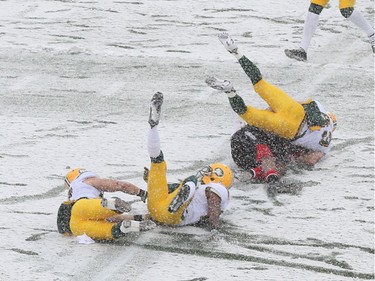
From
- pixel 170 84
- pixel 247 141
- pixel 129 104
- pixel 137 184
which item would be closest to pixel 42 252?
pixel 137 184

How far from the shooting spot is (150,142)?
9820 mm

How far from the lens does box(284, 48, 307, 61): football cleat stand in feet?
47.8

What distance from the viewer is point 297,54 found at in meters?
14.6

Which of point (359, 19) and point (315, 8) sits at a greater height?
point (315, 8)

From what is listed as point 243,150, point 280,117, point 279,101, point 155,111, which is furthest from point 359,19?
point 155,111

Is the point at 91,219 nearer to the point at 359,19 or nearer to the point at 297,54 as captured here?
the point at 297,54

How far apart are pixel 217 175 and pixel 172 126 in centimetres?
272

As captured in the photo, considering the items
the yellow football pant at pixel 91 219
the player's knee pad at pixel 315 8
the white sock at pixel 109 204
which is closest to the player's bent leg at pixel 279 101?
the yellow football pant at pixel 91 219

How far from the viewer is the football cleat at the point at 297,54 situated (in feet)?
47.8

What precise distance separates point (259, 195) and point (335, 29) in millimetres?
6815

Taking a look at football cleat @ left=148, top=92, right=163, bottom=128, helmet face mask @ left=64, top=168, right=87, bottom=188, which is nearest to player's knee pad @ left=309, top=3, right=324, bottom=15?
football cleat @ left=148, top=92, right=163, bottom=128

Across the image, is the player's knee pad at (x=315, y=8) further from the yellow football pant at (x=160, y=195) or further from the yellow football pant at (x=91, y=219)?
the yellow football pant at (x=91, y=219)

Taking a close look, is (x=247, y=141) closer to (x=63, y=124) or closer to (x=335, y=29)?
(x=63, y=124)

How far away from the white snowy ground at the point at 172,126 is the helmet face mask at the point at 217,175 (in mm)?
353
